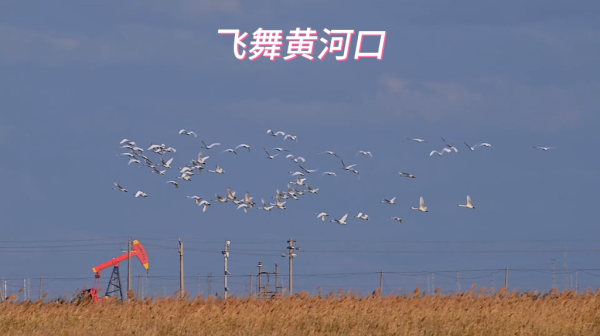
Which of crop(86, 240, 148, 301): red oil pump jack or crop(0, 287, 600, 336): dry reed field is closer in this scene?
crop(0, 287, 600, 336): dry reed field

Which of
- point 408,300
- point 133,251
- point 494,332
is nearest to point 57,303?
point 408,300

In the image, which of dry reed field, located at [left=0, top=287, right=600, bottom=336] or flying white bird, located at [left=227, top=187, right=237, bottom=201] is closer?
dry reed field, located at [left=0, top=287, right=600, bottom=336]

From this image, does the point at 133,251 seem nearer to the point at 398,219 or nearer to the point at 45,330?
the point at 398,219

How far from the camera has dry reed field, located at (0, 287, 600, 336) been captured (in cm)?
2297

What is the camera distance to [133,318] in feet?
78.9

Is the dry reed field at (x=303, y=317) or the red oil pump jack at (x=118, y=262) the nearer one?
the dry reed field at (x=303, y=317)

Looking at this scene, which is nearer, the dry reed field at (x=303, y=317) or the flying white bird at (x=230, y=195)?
the dry reed field at (x=303, y=317)

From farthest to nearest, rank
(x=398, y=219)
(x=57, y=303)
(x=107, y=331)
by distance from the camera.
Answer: (x=398, y=219)
(x=57, y=303)
(x=107, y=331)

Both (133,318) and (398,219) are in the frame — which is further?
(398,219)

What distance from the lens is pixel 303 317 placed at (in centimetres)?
2447

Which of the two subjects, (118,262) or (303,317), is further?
(118,262)

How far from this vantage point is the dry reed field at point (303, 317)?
23.0 meters

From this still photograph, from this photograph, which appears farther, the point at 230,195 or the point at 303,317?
the point at 230,195

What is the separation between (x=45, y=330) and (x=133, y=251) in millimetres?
46330
